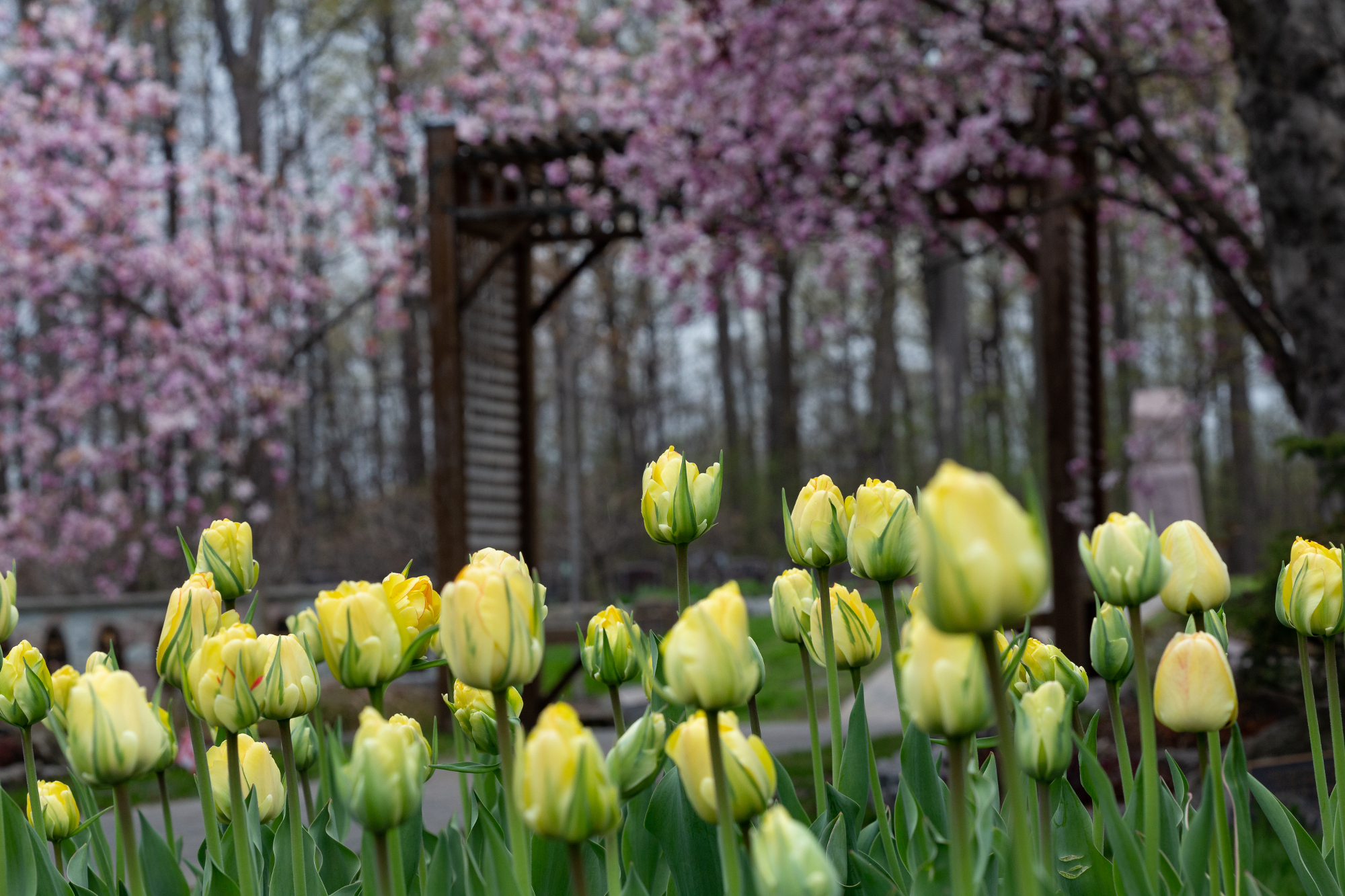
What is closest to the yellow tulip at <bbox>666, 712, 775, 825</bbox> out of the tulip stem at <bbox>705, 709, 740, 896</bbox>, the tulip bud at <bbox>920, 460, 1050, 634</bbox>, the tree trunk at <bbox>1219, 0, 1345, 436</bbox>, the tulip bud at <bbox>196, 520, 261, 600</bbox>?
the tulip stem at <bbox>705, 709, 740, 896</bbox>

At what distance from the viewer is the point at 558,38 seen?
39.0 ft

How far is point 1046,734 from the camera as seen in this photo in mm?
870

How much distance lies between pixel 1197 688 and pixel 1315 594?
23 centimetres

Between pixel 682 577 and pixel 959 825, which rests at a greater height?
pixel 682 577

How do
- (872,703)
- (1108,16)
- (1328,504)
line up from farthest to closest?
(872,703) → (1108,16) → (1328,504)

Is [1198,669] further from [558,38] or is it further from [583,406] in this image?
[583,406]

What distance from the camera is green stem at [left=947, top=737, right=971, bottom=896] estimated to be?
0.67 m

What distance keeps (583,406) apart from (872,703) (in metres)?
15.9

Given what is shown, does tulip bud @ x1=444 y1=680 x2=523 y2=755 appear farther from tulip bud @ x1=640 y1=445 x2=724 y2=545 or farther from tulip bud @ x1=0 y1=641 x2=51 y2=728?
tulip bud @ x1=0 y1=641 x2=51 y2=728

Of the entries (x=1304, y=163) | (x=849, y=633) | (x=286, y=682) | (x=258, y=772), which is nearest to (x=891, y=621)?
(x=849, y=633)

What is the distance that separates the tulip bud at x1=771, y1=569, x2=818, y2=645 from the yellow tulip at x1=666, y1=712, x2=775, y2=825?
1.26ft

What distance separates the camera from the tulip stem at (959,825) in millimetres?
671

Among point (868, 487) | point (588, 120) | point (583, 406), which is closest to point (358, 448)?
point (583, 406)

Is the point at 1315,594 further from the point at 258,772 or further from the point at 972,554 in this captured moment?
the point at 258,772
